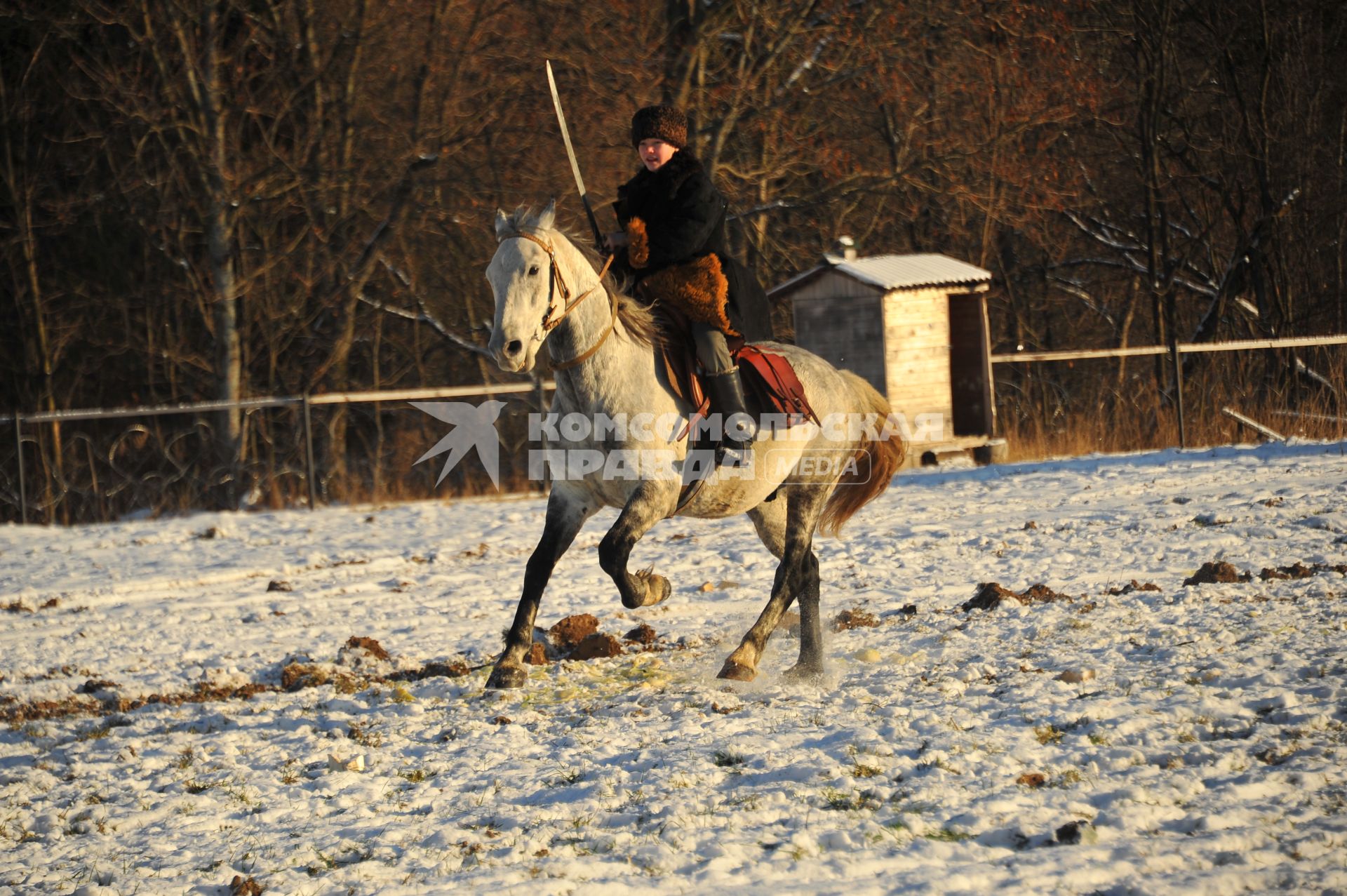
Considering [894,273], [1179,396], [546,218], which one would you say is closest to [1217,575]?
[546,218]

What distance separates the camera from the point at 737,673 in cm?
662

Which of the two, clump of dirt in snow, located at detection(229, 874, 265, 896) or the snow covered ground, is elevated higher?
the snow covered ground

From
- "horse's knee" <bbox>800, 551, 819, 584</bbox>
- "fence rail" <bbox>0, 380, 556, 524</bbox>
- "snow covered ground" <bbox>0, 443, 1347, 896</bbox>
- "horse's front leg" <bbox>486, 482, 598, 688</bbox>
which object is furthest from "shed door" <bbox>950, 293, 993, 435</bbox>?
"horse's front leg" <bbox>486, 482, 598, 688</bbox>

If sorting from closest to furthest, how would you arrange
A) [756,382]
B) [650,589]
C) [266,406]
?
[650,589] < [756,382] < [266,406]

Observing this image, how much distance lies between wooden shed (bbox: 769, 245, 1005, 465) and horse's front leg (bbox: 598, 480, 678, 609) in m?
11.1

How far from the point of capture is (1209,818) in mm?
4023

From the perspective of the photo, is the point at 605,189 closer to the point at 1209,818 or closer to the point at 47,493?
the point at 47,493

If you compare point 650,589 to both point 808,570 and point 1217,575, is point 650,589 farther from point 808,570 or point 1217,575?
point 1217,575

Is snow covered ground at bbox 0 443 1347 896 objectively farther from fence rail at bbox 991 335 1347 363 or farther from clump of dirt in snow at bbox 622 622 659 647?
fence rail at bbox 991 335 1347 363

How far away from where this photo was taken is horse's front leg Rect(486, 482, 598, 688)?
652 centimetres

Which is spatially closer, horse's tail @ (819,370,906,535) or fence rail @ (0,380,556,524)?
horse's tail @ (819,370,906,535)

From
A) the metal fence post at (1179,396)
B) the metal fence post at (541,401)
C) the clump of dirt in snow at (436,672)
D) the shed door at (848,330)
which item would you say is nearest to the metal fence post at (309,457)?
the metal fence post at (541,401)

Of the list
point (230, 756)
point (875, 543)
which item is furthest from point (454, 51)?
point (230, 756)

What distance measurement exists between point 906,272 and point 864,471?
10.4 metres
